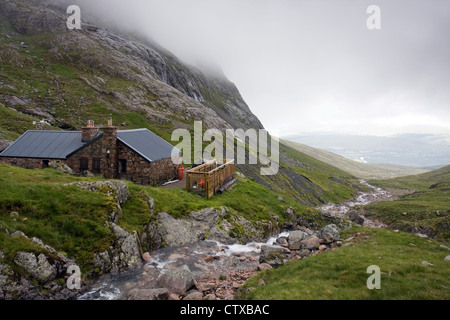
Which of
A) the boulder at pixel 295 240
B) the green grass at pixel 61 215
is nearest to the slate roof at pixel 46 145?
the green grass at pixel 61 215

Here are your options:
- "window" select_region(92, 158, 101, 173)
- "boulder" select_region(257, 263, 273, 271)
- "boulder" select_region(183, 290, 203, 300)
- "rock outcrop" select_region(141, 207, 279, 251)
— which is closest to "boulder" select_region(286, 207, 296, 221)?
"rock outcrop" select_region(141, 207, 279, 251)

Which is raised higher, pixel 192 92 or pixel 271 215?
pixel 192 92

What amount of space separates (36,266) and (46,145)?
A: 27046 millimetres

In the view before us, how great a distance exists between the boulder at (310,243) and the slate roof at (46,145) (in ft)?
84.4

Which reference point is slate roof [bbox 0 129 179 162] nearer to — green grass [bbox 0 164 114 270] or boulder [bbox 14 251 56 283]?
green grass [bbox 0 164 114 270]

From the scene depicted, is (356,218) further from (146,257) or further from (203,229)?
(146,257)

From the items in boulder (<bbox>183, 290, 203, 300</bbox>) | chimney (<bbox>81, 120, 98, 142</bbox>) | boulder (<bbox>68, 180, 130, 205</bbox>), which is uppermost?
chimney (<bbox>81, 120, 98, 142</bbox>)

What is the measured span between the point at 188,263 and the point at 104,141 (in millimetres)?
20031

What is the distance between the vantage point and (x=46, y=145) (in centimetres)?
3412

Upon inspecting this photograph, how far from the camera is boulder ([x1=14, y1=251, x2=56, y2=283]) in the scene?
12162 millimetres

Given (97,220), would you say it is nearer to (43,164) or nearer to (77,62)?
(43,164)

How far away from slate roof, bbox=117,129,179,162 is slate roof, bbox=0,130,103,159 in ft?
10.4

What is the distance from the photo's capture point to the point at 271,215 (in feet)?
96.4
